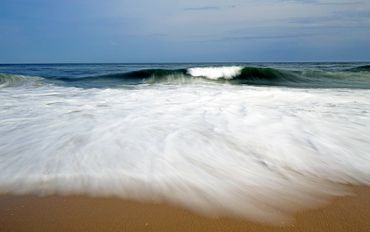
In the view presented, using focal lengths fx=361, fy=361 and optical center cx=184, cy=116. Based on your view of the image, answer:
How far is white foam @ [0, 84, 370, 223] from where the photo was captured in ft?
6.83

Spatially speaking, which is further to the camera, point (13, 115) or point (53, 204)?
point (13, 115)

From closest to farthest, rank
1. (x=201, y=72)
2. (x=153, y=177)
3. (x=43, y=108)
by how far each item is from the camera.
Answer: (x=153, y=177)
(x=43, y=108)
(x=201, y=72)

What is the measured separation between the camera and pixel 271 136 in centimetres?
332

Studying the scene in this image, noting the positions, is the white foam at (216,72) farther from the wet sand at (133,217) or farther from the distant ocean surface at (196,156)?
the wet sand at (133,217)

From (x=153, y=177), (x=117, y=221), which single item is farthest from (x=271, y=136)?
(x=117, y=221)

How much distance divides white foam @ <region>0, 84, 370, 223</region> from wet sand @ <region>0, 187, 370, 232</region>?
10 centimetres

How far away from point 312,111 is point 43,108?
3759mm

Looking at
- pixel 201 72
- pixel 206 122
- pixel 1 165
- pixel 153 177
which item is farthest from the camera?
pixel 201 72

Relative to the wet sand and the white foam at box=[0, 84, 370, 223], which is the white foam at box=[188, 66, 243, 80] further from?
the wet sand

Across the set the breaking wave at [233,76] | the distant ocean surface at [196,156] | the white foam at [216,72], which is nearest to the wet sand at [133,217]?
the distant ocean surface at [196,156]

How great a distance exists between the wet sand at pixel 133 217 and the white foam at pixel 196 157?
0.10 meters

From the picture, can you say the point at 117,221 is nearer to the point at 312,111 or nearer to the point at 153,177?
the point at 153,177

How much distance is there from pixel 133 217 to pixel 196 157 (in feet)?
3.44

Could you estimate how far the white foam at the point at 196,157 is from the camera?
2.08 metres
